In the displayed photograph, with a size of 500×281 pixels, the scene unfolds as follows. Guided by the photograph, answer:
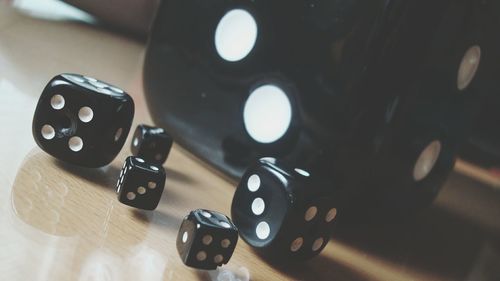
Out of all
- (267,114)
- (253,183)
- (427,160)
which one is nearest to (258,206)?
(253,183)

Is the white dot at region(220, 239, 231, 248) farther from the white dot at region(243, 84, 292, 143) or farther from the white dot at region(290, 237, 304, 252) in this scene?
the white dot at region(243, 84, 292, 143)

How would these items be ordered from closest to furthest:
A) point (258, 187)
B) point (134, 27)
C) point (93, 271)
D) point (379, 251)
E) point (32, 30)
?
point (93, 271) < point (258, 187) < point (379, 251) < point (32, 30) < point (134, 27)

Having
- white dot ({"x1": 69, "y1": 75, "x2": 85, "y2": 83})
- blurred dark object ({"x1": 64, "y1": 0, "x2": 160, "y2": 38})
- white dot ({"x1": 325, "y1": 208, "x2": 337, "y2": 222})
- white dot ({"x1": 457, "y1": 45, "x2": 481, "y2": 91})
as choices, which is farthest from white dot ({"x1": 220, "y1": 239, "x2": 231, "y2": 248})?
blurred dark object ({"x1": 64, "y1": 0, "x2": 160, "y2": 38})

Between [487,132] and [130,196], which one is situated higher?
[487,132]

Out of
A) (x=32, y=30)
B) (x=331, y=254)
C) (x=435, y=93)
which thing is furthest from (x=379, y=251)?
(x=32, y=30)

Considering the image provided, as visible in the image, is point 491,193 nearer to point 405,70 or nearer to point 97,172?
point 405,70

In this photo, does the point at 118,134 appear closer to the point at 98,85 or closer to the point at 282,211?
the point at 98,85
